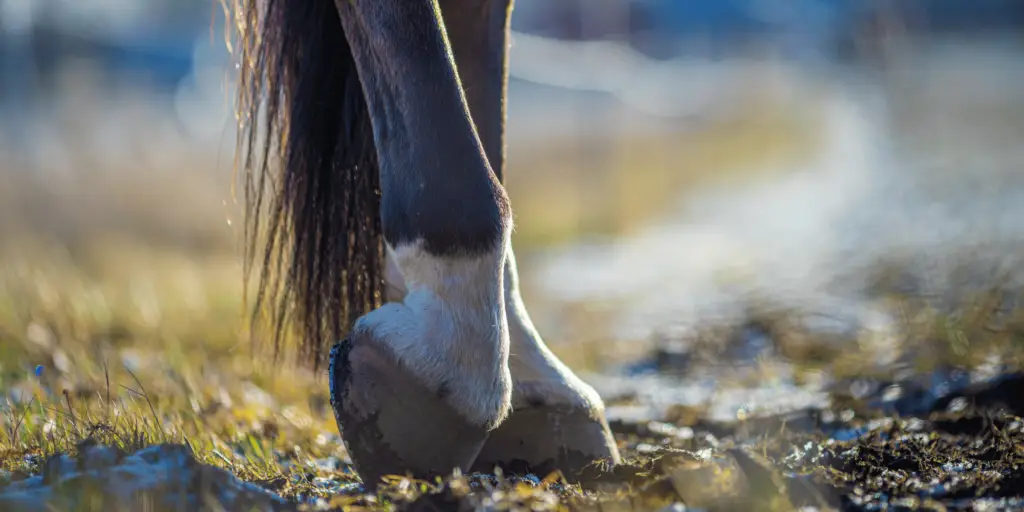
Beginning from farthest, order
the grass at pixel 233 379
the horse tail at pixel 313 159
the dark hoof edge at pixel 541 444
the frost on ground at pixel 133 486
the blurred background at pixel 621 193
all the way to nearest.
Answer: the blurred background at pixel 621 193, the horse tail at pixel 313 159, the dark hoof edge at pixel 541 444, the grass at pixel 233 379, the frost on ground at pixel 133 486

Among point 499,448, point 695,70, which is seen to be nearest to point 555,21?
point 695,70

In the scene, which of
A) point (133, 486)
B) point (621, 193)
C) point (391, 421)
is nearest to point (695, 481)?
point (391, 421)

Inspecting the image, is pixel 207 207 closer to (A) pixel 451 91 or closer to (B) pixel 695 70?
(A) pixel 451 91

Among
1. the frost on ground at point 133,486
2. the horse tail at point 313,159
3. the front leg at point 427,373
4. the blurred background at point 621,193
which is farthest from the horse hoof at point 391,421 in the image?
the blurred background at point 621,193

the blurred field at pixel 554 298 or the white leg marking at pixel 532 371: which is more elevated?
the white leg marking at pixel 532 371

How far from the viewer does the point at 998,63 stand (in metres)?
24.8

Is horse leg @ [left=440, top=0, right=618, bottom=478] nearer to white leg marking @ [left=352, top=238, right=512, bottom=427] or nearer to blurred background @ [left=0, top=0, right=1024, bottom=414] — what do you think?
white leg marking @ [left=352, top=238, right=512, bottom=427]

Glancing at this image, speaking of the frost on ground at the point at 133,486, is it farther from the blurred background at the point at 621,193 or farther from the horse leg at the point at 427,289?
the blurred background at the point at 621,193

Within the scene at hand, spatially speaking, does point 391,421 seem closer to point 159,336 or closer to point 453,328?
point 453,328

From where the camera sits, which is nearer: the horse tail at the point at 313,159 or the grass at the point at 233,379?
the grass at the point at 233,379

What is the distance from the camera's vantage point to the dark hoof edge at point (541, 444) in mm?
2494

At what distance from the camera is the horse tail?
8.57 feet

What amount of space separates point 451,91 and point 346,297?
28.8 inches

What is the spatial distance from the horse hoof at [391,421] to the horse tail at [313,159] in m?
0.47
